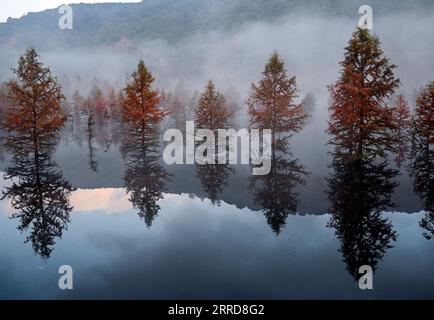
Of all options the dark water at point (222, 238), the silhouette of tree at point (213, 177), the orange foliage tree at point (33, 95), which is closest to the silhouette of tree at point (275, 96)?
the silhouette of tree at point (213, 177)

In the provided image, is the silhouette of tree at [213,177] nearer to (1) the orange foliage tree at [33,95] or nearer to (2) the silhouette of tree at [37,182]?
(2) the silhouette of tree at [37,182]

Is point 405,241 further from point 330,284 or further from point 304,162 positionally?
point 304,162

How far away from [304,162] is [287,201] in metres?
13.7

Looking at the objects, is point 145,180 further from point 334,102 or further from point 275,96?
point 275,96

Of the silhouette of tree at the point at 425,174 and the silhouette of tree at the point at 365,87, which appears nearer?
the silhouette of tree at the point at 425,174

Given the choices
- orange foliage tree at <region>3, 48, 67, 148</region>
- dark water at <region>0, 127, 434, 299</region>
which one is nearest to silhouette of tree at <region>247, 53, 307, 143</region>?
dark water at <region>0, 127, 434, 299</region>

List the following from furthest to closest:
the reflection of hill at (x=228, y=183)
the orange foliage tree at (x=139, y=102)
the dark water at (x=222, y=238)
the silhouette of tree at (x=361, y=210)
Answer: the orange foliage tree at (x=139, y=102) → the reflection of hill at (x=228, y=183) → the silhouette of tree at (x=361, y=210) → the dark water at (x=222, y=238)

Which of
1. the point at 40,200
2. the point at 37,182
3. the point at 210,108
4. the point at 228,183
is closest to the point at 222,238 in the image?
the point at 228,183

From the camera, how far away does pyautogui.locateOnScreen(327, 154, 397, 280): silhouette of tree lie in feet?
42.9

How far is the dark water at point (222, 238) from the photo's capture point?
11062 mm

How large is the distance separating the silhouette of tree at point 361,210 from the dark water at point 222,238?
0.07m

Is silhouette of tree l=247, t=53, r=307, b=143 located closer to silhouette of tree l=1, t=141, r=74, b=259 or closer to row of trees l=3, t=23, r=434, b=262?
row of trees l=3, t=23, r=434, b=262

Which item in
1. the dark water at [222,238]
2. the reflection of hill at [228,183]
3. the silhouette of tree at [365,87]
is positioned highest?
the silhouette of tree at [365,87]
